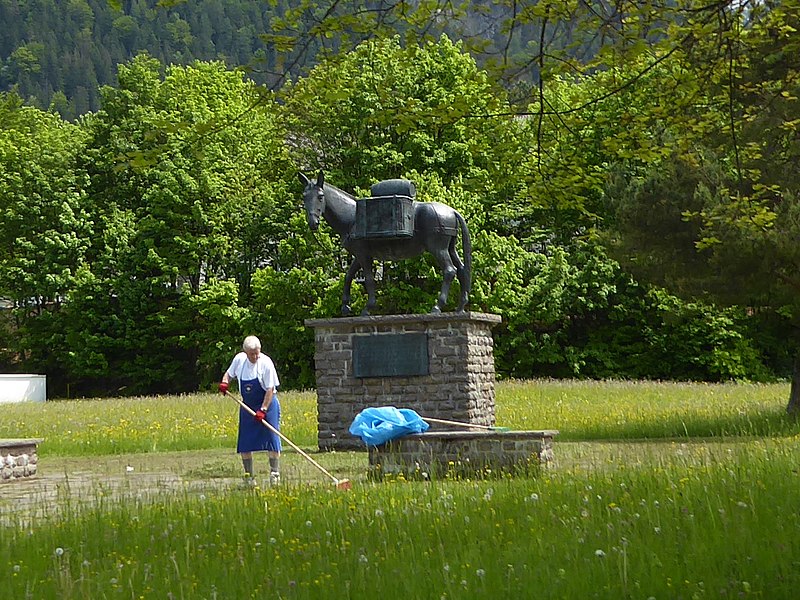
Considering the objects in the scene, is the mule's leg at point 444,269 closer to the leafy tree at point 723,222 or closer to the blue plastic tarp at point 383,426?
the leafy tree at point 723,222

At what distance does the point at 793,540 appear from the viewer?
712cm

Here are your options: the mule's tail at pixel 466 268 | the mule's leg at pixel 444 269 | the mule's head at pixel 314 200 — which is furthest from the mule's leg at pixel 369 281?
the mule's tail at pixel 466 268

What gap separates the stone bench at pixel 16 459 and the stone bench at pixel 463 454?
186 inches

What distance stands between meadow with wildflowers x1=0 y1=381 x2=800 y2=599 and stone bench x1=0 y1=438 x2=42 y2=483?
437cm

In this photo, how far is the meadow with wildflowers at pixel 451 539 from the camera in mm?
6680

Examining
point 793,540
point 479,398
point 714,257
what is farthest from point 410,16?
point 714,257

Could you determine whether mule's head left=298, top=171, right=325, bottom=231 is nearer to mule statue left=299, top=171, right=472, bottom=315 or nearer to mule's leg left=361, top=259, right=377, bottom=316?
mule statue left=299, top=171, right=472, bottom=315

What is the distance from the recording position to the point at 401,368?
59.8ft

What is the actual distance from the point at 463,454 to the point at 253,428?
2.32 metres

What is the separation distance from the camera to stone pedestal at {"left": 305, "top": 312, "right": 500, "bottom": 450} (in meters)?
18.0

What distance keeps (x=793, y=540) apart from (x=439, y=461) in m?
6.44

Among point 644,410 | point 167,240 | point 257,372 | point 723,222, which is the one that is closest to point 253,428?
point 257,372

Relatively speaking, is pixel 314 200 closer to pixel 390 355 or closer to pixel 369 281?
pixel 369 281

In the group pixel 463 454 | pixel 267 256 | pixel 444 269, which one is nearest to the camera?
pixel 463 454
